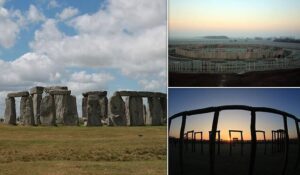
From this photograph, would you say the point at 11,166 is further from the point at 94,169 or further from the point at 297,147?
the point at 297,147

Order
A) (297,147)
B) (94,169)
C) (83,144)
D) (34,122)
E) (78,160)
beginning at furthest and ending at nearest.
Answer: (34,122)
(83,144)
(78,160)
(94,169)
(297,147)

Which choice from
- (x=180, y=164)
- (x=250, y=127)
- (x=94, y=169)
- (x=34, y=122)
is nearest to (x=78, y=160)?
(x=94, y=169)

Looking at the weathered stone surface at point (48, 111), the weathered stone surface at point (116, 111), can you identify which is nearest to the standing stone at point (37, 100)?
the weathered stone surface at point (48, 111)

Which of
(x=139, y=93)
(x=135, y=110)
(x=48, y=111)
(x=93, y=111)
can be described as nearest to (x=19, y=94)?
(x=48, y=111)

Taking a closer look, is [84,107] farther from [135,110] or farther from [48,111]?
[135,110]

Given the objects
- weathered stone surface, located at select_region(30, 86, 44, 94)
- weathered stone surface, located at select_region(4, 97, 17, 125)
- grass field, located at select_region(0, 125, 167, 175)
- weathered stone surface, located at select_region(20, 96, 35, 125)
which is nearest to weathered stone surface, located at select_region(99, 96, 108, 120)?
weathered stone surface, located at select_region(30, 86, 44, 94)

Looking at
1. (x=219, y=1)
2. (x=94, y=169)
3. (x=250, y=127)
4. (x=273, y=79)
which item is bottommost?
(x=94, y=169)
